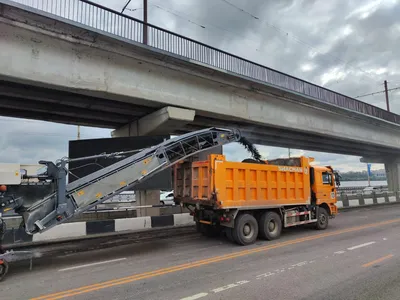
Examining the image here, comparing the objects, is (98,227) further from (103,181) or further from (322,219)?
Result: (322,219)

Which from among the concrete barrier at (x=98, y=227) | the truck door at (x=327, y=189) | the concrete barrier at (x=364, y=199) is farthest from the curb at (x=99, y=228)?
the concrete barrier at (x=364, y=199)

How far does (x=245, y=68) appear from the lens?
611 inches

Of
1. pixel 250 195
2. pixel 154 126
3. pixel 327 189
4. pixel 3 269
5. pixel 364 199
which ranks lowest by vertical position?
pixel 3 269

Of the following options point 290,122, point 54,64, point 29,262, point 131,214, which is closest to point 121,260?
point 29,262

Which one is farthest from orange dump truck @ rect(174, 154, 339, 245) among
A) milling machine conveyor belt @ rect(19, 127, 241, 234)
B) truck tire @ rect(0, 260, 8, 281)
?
truck tire @ rect(0, 260, 8, 281)

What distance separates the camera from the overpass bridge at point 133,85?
958cm

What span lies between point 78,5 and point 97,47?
144 centimetres

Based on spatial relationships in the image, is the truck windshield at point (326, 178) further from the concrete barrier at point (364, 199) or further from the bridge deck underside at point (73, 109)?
the concrete barrier at point (364, 199)

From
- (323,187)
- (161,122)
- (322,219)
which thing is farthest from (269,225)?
(161,122)

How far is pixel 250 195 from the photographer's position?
10156 mm

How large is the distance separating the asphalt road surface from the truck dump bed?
1380 millimetres

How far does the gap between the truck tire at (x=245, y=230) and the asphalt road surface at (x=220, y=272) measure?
0.27m

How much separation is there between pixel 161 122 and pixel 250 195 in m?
5.37

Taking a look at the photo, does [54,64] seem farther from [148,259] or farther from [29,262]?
[148,259]
